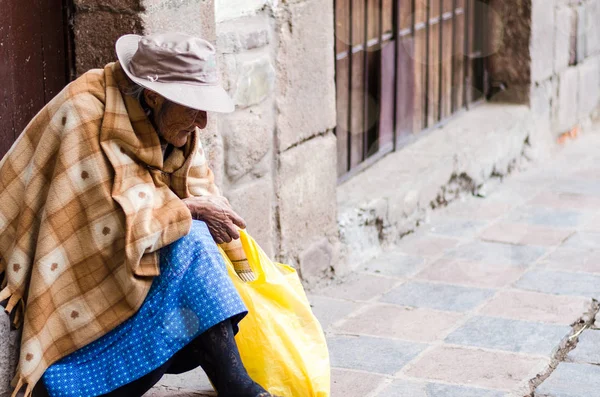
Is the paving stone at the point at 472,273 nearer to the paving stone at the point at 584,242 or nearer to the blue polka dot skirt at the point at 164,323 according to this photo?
the paving stone at the point at 584,242

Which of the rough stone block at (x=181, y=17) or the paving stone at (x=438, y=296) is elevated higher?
the rough stone block at (x=181, y=17)

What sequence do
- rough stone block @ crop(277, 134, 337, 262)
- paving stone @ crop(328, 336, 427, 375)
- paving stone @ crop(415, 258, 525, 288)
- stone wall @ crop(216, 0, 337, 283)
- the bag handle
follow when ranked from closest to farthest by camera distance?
the bag handle → paving stone @ crop(328, 336, 427, 375) → stone wall @ crop(216, 0, 337, 283) → rough stone block @ crop(277, 134, 337, 262) → paving stone @ crop(415, 258, 525, 288)

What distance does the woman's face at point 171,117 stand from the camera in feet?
9.60

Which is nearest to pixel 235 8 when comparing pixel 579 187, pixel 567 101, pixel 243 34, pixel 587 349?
pixel 243 34

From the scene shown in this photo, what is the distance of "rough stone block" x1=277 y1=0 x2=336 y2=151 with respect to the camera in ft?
13.9

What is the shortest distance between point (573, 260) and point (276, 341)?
225 cm

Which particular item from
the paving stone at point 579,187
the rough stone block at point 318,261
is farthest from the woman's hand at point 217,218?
the paving stone at point 579,187

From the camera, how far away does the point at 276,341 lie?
10.4 feet

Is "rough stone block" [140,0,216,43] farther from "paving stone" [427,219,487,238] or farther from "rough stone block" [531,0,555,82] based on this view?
"rough stone block" [531,0,555,82]

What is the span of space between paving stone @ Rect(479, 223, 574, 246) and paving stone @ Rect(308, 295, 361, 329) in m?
1.22

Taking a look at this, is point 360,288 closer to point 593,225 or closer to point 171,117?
point 593,225

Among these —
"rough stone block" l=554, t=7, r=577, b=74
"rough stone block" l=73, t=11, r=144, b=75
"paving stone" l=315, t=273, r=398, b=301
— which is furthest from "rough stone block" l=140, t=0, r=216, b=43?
"rough stone block" l=554, t=7, r=577, b=74

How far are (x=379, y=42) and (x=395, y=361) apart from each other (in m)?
2.23

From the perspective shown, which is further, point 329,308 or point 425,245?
point 425,245
